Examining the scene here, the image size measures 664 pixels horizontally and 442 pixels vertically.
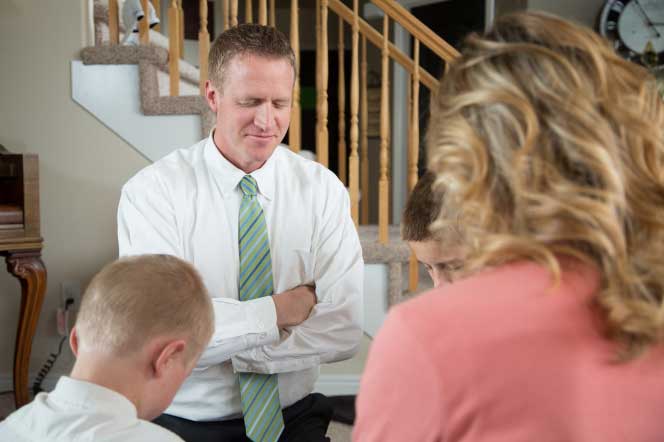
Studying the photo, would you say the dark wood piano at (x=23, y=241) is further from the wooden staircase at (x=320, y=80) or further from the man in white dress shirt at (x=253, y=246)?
the man in white dress shirt at (x=253, y=246)

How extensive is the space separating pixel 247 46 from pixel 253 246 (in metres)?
0.47

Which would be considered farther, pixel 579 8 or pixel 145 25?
pixel 579 8

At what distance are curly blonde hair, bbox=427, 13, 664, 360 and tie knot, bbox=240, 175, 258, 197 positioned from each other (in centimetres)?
99

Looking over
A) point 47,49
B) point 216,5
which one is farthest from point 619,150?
point 216,5

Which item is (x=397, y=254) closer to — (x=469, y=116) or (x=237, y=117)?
(x=237, y=117)

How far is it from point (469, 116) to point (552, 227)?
0.46ft

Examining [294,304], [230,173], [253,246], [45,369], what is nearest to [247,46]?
[230,173]

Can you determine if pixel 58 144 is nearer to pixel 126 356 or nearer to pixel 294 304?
pixel 294 304

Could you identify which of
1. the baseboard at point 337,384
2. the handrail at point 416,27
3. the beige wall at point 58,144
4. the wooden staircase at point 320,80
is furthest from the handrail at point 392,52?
the baseboard at point 337,384

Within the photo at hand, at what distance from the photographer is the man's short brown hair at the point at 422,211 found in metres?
1.43

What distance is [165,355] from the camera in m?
1.06

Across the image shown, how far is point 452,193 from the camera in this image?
717 mm

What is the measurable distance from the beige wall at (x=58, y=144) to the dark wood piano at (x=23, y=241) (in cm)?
38

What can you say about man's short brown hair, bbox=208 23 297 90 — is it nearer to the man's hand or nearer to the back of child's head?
the man's hand
